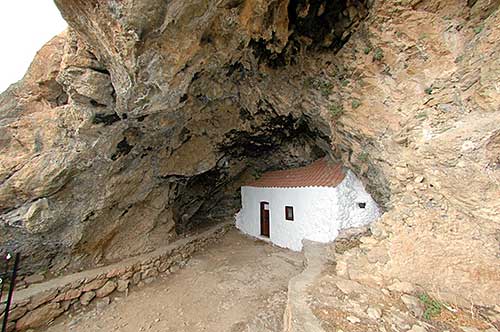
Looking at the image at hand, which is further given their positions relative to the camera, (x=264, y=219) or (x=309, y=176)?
(x=264, y=219)

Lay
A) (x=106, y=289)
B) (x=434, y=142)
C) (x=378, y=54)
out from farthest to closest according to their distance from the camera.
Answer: (x=106, y=289), (x=378, y=54), (x=434, y=142)

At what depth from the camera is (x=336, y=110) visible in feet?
19.7

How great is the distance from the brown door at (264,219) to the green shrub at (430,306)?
6.82 metres

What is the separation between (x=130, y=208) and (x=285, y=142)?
5895 mm

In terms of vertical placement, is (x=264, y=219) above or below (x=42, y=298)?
above

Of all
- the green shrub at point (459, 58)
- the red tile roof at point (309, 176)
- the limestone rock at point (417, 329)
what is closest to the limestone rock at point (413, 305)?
the limestone rock at point (417, 329)

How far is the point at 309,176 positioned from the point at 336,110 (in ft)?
9.93

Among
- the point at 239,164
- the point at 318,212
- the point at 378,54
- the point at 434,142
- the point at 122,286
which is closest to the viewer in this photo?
the point at 434,142

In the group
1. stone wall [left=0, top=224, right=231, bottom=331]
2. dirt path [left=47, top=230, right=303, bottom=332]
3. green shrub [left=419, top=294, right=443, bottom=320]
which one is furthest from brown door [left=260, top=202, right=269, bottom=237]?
green shrub [left=419, top=294, right=443, bottom=320]

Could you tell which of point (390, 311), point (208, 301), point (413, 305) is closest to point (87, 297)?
point (208, 301)

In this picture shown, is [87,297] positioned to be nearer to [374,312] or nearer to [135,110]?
[135,110]

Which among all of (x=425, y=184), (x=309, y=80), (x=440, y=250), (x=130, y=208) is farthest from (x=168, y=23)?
(x=130, y=208)

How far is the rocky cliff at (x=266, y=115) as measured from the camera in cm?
348

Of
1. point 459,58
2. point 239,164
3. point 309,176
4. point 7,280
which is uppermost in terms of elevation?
point 459,58
